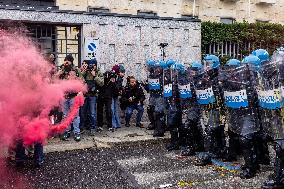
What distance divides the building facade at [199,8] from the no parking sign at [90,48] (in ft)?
22.1

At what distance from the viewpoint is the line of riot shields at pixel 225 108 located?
6.44 m

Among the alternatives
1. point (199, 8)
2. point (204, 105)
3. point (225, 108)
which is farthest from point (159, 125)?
point (199, 8)

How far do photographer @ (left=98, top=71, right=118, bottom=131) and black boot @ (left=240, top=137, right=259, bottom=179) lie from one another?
484 centimetres

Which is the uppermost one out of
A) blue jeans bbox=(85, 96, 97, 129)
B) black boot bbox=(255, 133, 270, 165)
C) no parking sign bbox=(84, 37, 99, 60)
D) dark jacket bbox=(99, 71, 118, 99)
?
no parking sign bbox=(84, 37, 99, 60)

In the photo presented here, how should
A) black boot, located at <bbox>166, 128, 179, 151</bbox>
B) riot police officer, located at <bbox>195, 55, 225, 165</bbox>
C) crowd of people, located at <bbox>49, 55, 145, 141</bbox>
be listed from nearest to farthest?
riot police officer, located at <bbox>195, 55, 225, 165</bbox> < black boot, located at <bbox>166, 128, 179, 151</bbox> < crowd of people, located at <bbox>49, 55, 145, 141</bbox>

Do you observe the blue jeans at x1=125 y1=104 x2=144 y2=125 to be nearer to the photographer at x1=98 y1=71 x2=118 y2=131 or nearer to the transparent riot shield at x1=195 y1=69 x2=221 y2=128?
the photographer at x1=98 y1=71 x2=118 y2=131

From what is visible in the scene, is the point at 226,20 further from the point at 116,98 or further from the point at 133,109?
the point at 116,98

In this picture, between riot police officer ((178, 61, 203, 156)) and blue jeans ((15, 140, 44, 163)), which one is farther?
riot police officer ((178, 61, 203, 156))

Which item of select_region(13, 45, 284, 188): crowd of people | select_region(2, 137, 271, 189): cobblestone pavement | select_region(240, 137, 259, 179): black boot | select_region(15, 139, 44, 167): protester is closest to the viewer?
select_region(13, 45, 284, 188): crowd of people

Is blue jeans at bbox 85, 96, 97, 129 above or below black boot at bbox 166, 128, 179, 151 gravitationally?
above

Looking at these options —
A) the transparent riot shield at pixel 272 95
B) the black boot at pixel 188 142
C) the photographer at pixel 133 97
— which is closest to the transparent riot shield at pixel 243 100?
the transparent riot shield at pixel 272 95

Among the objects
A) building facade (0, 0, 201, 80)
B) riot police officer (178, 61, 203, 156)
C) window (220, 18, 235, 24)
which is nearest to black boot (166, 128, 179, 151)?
riot police officer (178, 61, 203, 156)

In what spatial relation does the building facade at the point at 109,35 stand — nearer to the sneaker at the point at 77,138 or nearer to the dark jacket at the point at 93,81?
the dark jacket at the point at 93,81

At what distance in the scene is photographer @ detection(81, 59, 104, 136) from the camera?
10.6 m
